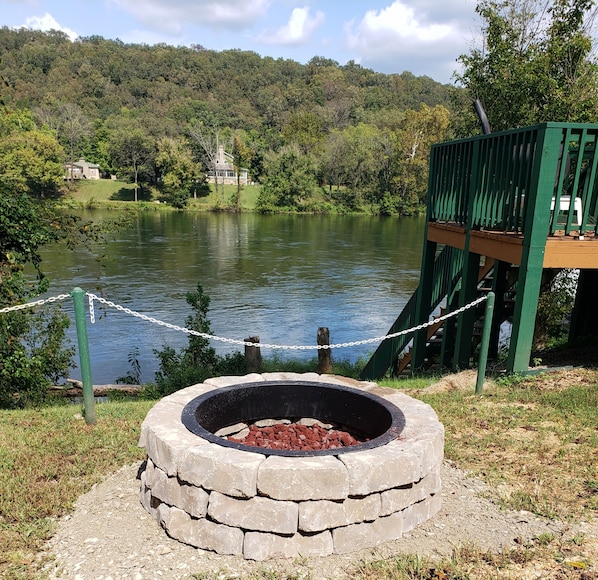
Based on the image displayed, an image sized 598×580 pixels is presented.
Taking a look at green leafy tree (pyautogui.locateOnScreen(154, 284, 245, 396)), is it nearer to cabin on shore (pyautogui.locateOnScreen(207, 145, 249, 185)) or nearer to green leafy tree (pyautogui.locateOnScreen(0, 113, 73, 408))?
green leafy tree (pyautogui.locateOnScreen(0, 113, 73, 408))

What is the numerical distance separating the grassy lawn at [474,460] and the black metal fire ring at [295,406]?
75 cm

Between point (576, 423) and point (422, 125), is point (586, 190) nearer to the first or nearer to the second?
point (576, 423)

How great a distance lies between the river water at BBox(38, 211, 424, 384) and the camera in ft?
44.5

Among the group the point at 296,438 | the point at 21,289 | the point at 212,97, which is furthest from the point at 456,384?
the point at 212,97

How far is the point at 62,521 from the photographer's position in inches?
136

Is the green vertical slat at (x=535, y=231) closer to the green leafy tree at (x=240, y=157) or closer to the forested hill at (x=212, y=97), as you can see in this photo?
the forested hill at (x=212, y=97)

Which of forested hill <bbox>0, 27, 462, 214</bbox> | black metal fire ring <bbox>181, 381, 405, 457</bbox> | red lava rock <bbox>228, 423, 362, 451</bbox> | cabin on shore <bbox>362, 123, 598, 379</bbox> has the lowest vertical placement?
red lava rock <bbox>228, 423, 362, 451</bbox>

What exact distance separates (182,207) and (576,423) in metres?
57.3

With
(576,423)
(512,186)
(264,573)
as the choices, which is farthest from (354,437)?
(512,186)

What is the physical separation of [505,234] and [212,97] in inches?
4989

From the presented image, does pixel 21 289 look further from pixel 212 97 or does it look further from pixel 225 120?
pixel 212 97

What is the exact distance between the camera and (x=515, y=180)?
5.87m

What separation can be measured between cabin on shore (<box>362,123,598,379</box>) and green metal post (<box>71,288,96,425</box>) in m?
4.49

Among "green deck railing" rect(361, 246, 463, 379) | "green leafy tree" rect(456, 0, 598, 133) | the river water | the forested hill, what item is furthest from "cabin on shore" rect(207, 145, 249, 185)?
"green deck railing" rect(361, 246, 463, 379)
